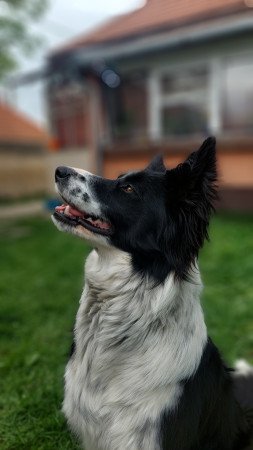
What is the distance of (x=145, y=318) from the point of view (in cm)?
191

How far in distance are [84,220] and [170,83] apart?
364 inches

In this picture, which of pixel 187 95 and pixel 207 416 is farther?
pixel 187 95

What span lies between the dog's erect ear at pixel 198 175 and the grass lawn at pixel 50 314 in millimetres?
1567

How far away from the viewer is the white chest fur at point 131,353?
1.87 m

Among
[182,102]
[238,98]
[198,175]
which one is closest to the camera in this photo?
[198,175]

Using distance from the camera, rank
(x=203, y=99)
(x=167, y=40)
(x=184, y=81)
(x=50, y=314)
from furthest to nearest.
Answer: (x=184, y=81), (x=203, y=99), (x=167, y=40), (x=50, y=314)

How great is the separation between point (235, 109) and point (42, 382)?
26.6ft

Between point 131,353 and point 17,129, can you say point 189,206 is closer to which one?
point 131,353

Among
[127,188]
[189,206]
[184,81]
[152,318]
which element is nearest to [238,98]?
[184,81]

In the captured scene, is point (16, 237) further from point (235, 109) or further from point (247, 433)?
point (247, 433)

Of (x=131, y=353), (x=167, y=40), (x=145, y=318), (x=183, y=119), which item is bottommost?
(x=131, y=353)

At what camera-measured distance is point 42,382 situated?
3.21 meters

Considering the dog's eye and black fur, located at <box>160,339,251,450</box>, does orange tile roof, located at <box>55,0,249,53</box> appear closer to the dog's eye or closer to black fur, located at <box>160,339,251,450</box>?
the dog's eye

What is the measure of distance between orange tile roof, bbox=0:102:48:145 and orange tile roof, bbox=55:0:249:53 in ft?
20.6
